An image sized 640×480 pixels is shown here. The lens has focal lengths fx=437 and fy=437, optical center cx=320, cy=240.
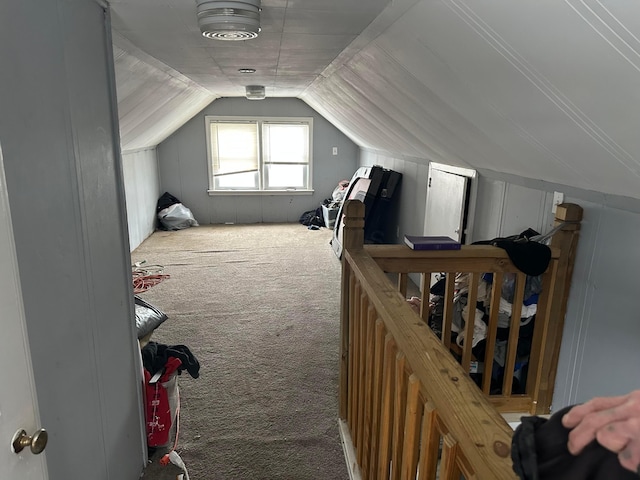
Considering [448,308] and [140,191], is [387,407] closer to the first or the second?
[448,308]

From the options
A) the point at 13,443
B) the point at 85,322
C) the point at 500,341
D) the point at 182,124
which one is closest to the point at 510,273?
the point at 500,341

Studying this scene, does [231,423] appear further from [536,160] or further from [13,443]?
[536,160]

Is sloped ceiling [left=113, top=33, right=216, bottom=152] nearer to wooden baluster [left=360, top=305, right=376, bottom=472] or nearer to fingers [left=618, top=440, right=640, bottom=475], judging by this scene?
wooden baluster [left=360, top=305, right=376, bottom=472]

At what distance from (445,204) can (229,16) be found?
237cm

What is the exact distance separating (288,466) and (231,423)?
47 cm

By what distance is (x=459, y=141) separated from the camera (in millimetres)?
2545

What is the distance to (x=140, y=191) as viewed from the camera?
596 cm

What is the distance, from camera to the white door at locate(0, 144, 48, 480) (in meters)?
0.91

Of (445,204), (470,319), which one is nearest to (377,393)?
(470,319)

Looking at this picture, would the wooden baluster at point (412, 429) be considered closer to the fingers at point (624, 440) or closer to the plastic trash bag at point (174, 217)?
the fingers at point (624, 440)

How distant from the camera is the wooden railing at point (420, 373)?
790 millimetres

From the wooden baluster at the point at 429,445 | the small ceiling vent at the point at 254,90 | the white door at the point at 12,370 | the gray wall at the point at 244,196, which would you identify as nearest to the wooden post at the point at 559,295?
the wooden baluster at the point at 429,445

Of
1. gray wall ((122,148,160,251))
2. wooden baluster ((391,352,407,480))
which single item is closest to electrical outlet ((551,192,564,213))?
wooden baluster ((391,352,407,480))

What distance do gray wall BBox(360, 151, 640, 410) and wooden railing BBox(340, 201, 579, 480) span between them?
60 mm
